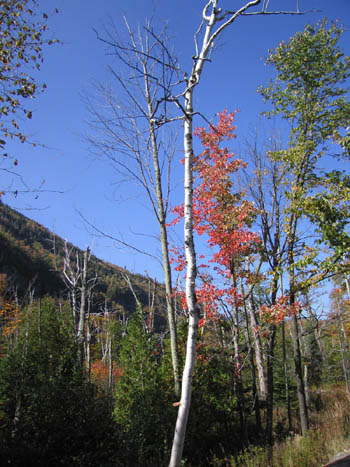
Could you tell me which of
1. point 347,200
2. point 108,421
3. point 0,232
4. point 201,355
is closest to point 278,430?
point 201,355

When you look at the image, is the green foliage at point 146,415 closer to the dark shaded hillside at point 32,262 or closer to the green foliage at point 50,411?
the green foliage at point 50,411

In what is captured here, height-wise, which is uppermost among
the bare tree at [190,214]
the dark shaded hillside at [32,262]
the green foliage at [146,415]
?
the dark shaded hillside at [32,262]

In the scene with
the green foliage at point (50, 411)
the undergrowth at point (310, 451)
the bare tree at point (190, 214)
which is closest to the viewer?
the bare tree at point (190, 214)

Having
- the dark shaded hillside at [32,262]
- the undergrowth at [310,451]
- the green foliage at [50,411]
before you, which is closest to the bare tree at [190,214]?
the undergrowth at [310,451]

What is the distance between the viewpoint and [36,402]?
27.0 feet

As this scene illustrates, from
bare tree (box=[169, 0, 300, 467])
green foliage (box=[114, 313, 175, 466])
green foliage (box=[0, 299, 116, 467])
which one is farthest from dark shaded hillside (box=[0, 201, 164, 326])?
bare tree (box=[169, 0, 300, 467])

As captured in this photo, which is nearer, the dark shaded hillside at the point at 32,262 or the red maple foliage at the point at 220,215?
the red maple foliage at the point at 220,215

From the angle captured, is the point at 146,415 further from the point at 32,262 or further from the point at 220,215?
the point at 32,262

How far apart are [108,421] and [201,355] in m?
3.54

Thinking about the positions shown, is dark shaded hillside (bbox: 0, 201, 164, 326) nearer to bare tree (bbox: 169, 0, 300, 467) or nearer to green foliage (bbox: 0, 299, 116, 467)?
green foliage (bbox: 0, 299, 116, 467)

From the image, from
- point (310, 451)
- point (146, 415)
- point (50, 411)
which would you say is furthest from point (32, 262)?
point (310, 451)

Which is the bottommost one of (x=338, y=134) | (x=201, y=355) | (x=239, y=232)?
(x=201, y=355)

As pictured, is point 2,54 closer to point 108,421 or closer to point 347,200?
point 347,200

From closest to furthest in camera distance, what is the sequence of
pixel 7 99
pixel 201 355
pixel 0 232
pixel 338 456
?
1. pixel 7 99
2. pixel 338 456
3. pixel 201 355
4. pixel 0 232
